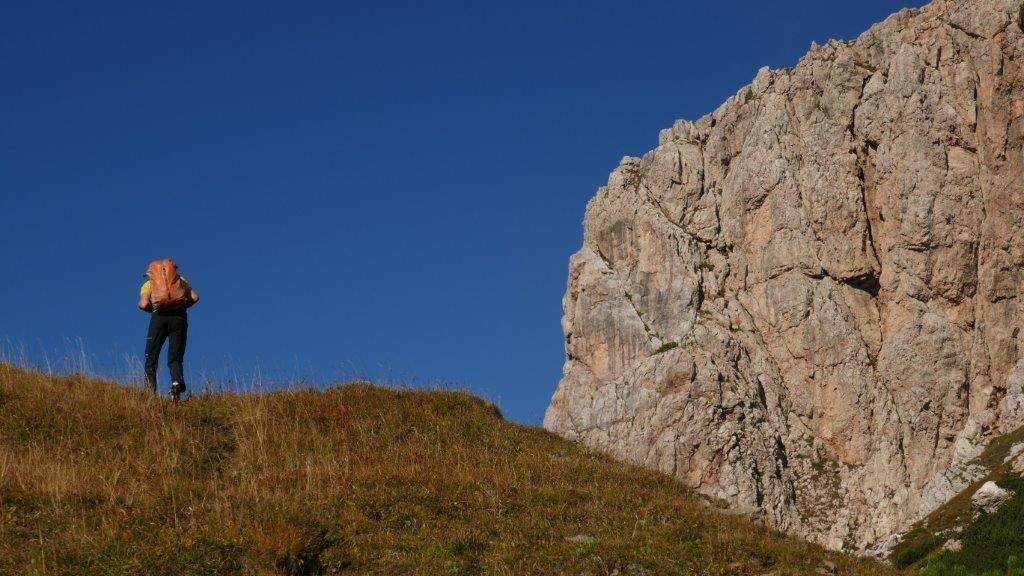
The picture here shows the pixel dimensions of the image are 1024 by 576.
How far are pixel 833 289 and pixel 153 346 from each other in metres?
129

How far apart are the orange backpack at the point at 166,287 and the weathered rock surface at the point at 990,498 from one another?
7080 centimetres

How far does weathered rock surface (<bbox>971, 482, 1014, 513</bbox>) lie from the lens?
76250 mm

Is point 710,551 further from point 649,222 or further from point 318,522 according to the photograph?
point 649,222

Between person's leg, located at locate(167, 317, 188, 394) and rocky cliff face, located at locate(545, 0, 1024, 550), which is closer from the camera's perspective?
person's leg, located at locate(167, 317, 188, 394)

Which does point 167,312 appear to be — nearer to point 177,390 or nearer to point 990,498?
point 177,390

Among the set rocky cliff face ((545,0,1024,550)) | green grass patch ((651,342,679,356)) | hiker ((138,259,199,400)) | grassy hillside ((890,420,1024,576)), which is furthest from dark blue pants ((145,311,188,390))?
green grass patch ((651,342,679,356))

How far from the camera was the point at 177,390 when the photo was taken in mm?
20172

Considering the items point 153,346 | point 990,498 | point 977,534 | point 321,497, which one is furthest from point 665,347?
point 321,497

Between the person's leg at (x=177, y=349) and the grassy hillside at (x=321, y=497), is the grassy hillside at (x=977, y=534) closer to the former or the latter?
the grassy hillside at (x=321, y=497)

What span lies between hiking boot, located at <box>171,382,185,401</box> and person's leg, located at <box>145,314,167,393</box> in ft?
1.88

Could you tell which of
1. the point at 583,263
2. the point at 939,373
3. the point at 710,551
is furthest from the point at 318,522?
the point at 583,263

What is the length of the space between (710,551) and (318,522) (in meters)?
5.66

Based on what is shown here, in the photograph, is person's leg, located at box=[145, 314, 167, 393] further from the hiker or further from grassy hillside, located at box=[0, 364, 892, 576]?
grassy hillside, located at box=[0, 364, 892, 576]

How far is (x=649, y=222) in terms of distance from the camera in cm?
15438
